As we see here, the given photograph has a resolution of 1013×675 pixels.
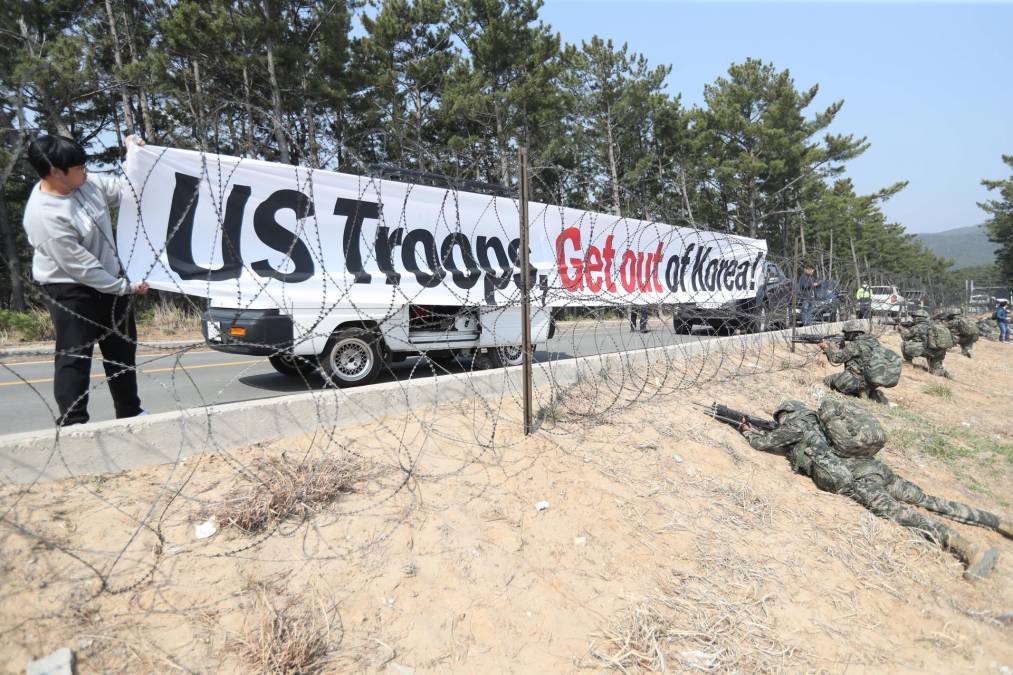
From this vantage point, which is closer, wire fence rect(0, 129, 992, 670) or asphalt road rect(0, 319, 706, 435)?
wire fence rect(0, 129, 992, 670)

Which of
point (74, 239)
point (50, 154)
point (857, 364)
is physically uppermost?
point (50, 154)

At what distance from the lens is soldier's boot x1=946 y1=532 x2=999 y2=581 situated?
3.33 metres

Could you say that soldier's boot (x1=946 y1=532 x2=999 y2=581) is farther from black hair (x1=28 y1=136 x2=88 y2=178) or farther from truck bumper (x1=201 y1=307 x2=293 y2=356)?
black hair (x1=28 y1=136 x2=88 y2=178)

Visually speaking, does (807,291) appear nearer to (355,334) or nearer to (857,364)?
(857,364)

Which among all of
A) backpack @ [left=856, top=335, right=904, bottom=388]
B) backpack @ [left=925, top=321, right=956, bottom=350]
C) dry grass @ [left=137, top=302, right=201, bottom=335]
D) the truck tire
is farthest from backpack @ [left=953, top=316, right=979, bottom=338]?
dry grass @ [left=137, top=302, right=201, bottom=335]

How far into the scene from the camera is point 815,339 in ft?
27.3

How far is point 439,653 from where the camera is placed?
7.04 ft

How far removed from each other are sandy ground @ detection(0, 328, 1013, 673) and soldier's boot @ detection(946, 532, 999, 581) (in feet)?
0.24

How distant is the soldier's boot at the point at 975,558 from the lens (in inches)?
131

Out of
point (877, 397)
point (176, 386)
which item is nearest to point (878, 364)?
point (877, 397)

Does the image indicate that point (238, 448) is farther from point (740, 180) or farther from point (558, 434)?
point (740, 180)

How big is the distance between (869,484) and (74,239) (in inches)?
215

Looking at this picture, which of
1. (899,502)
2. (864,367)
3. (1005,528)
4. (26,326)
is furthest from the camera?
(26,326)

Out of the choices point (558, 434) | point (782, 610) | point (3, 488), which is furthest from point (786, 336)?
point (3, 488)
